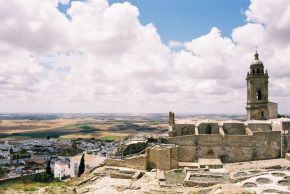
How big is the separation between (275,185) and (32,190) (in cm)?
1779

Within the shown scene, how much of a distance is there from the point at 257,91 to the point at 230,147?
37.0ft

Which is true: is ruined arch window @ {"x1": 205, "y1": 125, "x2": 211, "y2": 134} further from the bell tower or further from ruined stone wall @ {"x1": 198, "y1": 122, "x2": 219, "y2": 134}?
the bell tower

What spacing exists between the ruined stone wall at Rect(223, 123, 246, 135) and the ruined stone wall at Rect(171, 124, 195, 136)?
3398 mm

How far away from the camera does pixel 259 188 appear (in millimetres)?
21969

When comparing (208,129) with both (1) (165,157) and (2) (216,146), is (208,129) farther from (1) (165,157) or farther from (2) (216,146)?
(1) (165,157)

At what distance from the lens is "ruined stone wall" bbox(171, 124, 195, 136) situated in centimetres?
3584

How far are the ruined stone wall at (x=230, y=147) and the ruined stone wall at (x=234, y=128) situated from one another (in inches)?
136

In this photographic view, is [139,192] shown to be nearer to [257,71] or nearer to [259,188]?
[259,188]

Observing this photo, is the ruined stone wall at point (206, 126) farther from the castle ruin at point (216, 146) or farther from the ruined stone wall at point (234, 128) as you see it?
the ruined stone wall at point (234, 128)

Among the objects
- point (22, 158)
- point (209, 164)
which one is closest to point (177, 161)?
point (209, 164)

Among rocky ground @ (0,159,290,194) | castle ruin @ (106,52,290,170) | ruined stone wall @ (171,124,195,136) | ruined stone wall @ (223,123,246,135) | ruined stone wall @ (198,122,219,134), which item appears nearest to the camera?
rocky ground @ (0,159,290,194)

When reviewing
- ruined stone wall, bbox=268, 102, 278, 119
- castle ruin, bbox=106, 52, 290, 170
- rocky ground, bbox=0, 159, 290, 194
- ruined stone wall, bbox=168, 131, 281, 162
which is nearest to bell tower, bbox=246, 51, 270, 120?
ruined stone wall, bbox=268, 102, 278, 119

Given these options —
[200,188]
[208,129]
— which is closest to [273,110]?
[208,129]

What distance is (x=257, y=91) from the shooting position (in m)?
41.3
